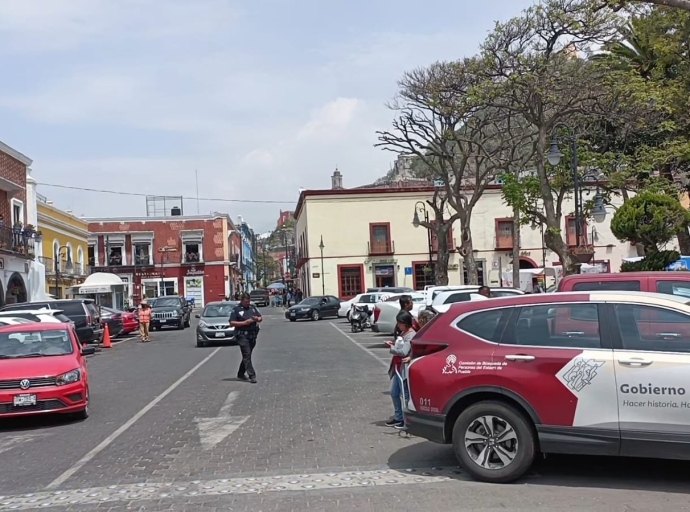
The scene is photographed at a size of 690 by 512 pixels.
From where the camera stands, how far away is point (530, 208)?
28.1 metres

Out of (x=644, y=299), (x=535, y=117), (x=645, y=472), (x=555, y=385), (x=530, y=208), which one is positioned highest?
(x=535, y=117)

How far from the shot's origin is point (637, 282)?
11.2 meters

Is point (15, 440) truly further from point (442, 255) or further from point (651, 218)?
point (442, 255)

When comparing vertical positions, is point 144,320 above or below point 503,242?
below

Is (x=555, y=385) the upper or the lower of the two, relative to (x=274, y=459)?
upper

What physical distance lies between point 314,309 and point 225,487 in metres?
34.9

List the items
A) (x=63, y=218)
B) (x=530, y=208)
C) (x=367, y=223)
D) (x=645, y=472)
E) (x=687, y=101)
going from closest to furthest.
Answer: (x=645, y=472) < (x=687, y=101) < (x=530, y=208) < (x=63, y=218) < (x=367, y=223)

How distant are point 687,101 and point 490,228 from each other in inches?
1319

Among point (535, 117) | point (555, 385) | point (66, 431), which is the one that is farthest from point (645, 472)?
point (535, 117)

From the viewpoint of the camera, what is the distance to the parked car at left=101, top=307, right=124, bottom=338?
1141 inches

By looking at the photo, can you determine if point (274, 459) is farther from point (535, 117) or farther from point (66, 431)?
point (535, 117)

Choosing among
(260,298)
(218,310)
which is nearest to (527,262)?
(260,298)

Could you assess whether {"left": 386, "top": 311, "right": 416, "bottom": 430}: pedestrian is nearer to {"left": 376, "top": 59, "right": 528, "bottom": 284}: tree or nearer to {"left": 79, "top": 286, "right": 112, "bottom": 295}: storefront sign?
{"left": 376, "top": 59, "right": 528, "bottom": 284}: tree

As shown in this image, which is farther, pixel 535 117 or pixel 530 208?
pixel 530 208
